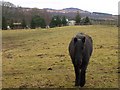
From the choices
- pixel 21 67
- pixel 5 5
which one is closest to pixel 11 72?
pixel 21 67

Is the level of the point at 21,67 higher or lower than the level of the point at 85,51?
lower

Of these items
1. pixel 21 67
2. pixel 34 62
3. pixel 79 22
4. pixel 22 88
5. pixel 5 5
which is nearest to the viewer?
pixel 22 88

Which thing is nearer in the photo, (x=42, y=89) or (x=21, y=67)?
(x=42, y=89)

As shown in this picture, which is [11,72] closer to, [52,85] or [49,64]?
[49,64]

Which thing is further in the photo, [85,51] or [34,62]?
[34,62]

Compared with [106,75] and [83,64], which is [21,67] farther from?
[83,64]

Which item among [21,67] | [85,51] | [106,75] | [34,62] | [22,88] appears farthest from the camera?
[34,62]

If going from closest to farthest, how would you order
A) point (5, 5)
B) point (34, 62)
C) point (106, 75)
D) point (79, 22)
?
point (106, 75), point (34, 62), point (79, 22), point (5, 5)

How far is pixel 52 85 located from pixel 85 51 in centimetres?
183

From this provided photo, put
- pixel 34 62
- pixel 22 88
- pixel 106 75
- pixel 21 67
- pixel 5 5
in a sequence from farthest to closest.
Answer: pixel 5 5 < pixel 34 62 < pixel 21 67 < pixel 106 75 < pixel 22 88

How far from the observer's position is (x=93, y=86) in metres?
10.1

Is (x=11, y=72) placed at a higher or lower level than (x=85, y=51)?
lower

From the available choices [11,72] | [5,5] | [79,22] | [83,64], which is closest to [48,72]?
[11,72]

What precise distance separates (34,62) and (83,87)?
6.18 meters
